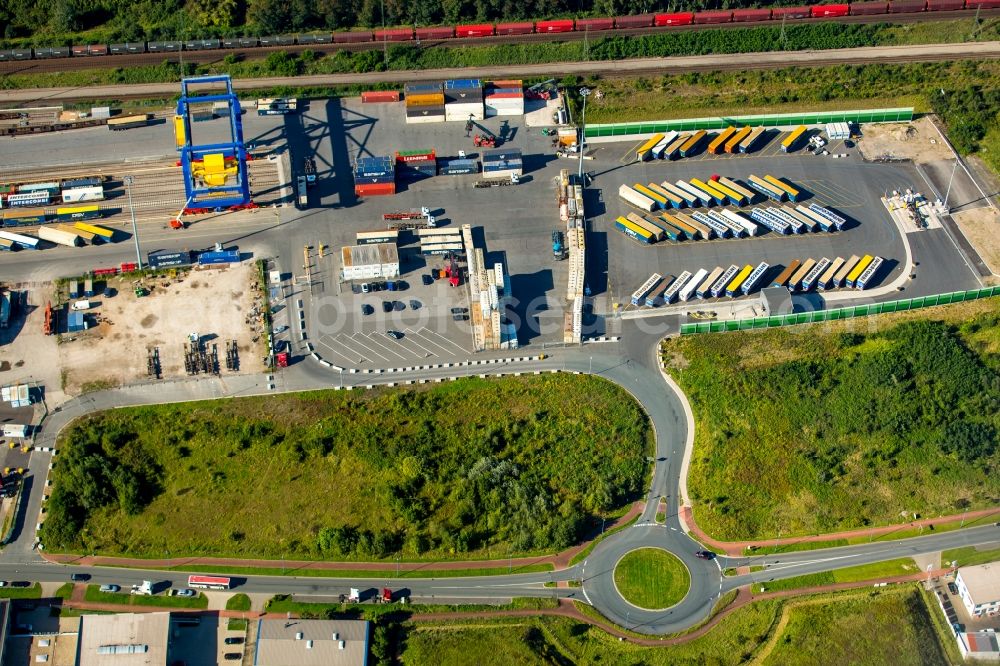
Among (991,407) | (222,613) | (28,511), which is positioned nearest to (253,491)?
(222,613)

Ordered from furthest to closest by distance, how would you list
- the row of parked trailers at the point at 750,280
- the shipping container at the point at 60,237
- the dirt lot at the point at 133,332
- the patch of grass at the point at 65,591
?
1. the shipping container at the point at 60,237
2. the row of parked trailers at the point at 750,280
3. the dirt lot at the point at 133,332
4. the patch of grass at the point at 65,591

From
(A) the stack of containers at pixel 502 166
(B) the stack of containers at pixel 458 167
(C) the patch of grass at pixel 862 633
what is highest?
(B) the stack of containers at pixel 458 167

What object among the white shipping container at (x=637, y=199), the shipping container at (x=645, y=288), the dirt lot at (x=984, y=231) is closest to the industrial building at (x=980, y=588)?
the dirt lot at (x=984, y=231)

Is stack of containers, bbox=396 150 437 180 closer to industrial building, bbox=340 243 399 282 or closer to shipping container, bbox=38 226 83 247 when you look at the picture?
industrial building, bbox=340 243 399 282

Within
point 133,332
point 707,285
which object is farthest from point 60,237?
point 707,285

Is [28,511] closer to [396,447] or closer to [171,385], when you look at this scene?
[171,385]

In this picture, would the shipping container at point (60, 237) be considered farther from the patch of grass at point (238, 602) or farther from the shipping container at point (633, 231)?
the shipping container at point (633, 231)
